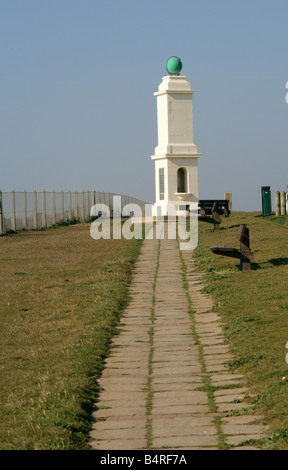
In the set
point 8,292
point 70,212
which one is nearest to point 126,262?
point 8,292

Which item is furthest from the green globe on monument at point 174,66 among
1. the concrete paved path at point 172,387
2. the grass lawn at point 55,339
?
the concrete paved path at point 172,387

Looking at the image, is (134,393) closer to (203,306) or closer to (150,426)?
(150,426)

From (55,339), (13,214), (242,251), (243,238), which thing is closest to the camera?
(55,339)

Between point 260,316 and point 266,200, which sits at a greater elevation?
point 266,200

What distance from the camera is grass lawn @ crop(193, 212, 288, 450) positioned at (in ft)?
22.1

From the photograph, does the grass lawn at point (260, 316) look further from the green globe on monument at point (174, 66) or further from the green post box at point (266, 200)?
the green globe on monument at point (174, 66)

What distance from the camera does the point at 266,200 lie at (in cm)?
3097

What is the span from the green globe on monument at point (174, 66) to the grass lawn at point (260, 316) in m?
19.5

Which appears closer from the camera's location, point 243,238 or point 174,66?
point 243,238

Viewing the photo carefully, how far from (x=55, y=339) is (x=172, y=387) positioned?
2946mm

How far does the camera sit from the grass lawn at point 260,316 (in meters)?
6.75

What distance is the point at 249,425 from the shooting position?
20.9ft

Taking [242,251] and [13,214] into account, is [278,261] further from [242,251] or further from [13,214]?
[13,214]

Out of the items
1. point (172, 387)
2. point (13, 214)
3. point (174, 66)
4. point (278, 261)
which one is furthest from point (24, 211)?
point (172, 387)
